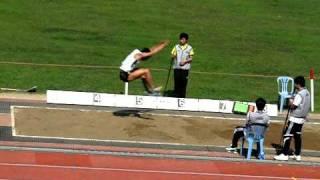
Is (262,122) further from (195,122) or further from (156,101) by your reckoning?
(156,101)

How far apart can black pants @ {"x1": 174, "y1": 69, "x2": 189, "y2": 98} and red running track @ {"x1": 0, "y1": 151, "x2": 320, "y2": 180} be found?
18.5 ft

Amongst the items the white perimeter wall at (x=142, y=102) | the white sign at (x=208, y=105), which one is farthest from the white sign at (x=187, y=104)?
the white sign at (x=208, y=105)

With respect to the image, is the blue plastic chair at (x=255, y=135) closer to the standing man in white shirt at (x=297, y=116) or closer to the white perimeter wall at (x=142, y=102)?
the standing man in white shirt at (x=297, y=116)

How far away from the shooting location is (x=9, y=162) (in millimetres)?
13547

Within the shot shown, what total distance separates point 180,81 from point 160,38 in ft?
36.4

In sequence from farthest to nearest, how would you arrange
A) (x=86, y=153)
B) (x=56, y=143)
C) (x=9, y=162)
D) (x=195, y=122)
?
(x=195, y=122) → (x=56, y=143) → (x=86, y=153) → (x=9, y=162)

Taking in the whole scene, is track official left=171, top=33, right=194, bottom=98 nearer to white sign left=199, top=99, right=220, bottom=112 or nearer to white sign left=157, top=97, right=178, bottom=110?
white sign left=157, top=97, right=178, bottom=110

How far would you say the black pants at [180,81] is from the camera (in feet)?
65.0

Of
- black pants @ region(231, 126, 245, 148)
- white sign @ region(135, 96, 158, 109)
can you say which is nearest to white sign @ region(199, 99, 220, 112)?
white sign @ region(135, 96, 158, 109)

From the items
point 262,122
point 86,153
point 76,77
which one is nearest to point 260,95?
point 76,77

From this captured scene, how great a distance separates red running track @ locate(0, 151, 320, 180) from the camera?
42.9ft

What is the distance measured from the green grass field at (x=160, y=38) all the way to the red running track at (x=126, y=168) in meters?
7.53

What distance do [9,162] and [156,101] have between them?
6587 mm

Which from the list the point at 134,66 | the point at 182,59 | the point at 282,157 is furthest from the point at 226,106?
the point at 282,157
